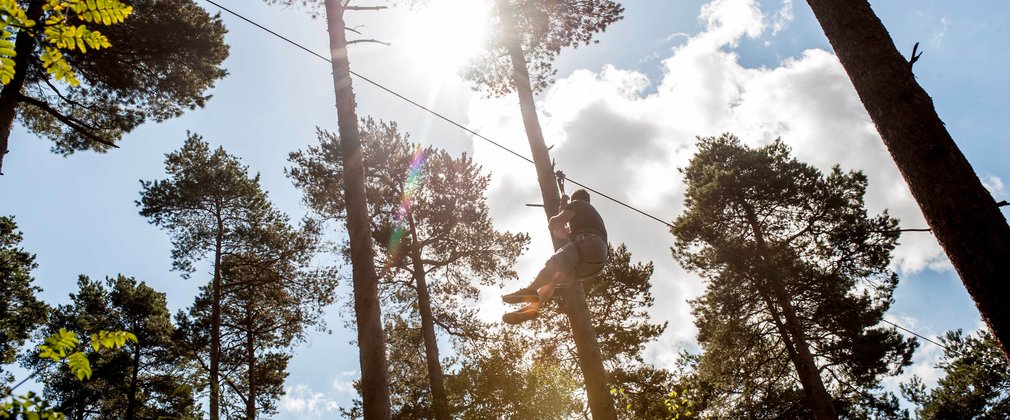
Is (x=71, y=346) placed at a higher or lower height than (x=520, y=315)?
lower

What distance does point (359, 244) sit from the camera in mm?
5793

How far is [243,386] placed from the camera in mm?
16875

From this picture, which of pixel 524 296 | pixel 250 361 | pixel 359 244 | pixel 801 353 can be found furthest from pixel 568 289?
pixel 250 361

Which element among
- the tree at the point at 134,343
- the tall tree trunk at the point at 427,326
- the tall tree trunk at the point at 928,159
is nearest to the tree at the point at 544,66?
the tall tree trunk at the point at 928,159

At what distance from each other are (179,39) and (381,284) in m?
8.42

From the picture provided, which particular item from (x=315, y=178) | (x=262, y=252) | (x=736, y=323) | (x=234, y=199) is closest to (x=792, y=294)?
(x=736, y=323)

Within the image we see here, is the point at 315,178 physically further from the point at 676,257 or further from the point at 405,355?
the point at 676,257

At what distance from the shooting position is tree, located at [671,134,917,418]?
1404 cm

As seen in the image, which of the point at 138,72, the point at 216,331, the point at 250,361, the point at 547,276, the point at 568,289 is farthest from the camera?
the point at 250,361

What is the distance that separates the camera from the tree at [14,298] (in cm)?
1638

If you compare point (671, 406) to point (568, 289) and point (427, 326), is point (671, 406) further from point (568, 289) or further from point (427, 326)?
point (427, 326)

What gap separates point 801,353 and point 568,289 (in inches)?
430

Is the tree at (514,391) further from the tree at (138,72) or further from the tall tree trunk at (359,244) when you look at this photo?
the tree at (138,72)

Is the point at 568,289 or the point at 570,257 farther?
the point at 568,289
